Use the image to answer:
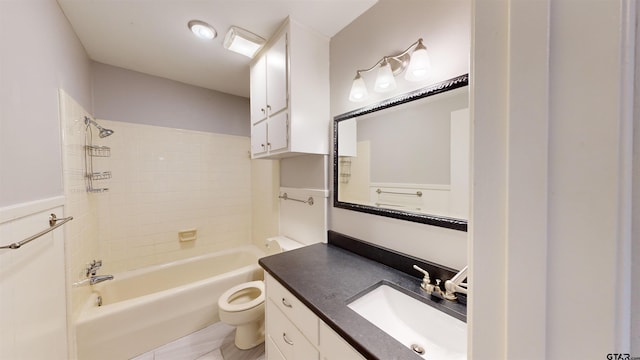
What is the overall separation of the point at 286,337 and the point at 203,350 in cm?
104

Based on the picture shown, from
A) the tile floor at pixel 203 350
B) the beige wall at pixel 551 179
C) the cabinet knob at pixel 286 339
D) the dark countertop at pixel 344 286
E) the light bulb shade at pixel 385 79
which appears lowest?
the tile floor at pixel 203 350

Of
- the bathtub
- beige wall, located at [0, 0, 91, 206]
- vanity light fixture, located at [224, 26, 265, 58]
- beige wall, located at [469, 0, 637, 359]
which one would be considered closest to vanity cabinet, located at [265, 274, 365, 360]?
beige wall, located at [469, 0, 637, 359]

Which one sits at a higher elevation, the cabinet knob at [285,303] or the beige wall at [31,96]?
the beige wall at [31,96]

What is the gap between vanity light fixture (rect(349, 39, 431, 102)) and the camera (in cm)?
103

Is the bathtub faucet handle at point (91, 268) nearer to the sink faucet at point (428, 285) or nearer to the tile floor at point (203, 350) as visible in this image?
the tile floor at point (203, 350)

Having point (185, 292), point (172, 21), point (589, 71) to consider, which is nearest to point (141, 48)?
point (172, 21)

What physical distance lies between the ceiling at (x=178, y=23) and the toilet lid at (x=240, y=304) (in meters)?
2.01

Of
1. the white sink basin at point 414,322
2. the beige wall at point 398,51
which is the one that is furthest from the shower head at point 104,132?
the white sink basin at point 414,322

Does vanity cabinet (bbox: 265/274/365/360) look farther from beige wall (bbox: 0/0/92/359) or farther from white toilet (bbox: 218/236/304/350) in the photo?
beige wall (bbox: 0/0/92/359)

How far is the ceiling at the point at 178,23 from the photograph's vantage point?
131cm

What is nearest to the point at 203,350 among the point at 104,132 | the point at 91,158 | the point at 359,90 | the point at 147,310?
the point at 147,310

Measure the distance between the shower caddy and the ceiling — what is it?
2.20 ft

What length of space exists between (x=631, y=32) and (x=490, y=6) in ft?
0.48

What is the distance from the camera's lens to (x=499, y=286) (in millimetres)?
290
